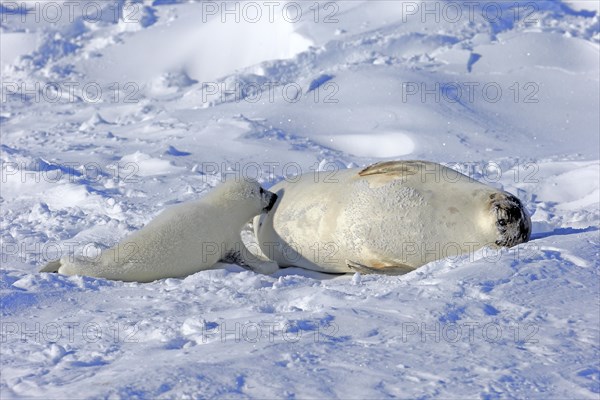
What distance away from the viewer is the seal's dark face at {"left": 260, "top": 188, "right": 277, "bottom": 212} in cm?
→ 456

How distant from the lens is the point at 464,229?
4039mm

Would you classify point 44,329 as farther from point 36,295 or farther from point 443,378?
point 443,378

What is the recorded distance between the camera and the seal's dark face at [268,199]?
456cm

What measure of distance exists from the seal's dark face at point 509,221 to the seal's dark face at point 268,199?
3.66 feet

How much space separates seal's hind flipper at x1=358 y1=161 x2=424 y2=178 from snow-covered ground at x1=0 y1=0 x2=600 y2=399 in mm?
543

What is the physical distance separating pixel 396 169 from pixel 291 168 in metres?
2.02

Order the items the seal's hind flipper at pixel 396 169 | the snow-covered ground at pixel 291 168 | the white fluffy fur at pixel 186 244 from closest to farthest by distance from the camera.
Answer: the snow-covered ground at pixel 291 168
the white fluffy fur at pixel 186 244
the seal's hind flipper at pixel 396 169

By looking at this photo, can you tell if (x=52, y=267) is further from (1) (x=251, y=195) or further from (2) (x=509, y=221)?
(2) (x=509, y=221)

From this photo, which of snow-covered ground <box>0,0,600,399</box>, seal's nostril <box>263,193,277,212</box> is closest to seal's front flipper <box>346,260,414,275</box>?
snow-covered ground <box>0,0,600,399</box>

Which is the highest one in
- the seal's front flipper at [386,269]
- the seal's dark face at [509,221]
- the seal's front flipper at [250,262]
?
the seal's dark face at [509,221]

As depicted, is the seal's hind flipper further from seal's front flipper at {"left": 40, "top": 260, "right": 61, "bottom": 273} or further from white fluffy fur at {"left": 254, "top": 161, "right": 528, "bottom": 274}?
seal's front flipper at {"left": 40, "top": 260, "right": 61, "bottom": 273}

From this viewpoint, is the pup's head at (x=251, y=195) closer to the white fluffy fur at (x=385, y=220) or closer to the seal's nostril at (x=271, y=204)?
the seal's nostril at (x=271, y=204)
